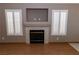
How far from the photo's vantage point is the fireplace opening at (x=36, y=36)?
18.1ft

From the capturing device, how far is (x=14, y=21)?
5.28m

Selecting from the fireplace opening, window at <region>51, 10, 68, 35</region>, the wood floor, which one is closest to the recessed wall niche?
window at <region>51, 10, 68, 35</region>

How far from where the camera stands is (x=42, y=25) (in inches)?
214

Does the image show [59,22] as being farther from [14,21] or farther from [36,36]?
[14,21]

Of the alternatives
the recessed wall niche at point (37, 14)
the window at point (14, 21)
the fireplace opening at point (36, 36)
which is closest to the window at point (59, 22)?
the recessed wall niche at point (37, 14)

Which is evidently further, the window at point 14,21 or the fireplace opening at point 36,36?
the fireplace opening at point 36,36

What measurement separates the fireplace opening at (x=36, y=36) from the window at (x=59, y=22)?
42 cm

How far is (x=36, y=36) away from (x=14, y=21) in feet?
3.15

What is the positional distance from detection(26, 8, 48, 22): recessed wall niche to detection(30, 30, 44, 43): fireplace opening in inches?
17.2

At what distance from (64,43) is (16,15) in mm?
1972

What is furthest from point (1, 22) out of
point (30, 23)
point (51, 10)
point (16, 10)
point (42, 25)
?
point (51, 10)

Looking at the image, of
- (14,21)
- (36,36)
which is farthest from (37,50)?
(14,21)

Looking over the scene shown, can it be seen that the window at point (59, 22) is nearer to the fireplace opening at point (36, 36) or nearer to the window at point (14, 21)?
the fireplace opening at point (36, 36)

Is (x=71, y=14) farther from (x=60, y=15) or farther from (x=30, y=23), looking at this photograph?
(x=30, y=23)
